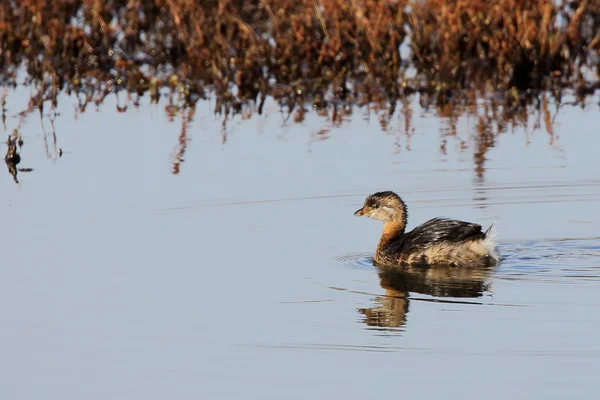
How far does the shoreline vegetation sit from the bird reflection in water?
5.00 m

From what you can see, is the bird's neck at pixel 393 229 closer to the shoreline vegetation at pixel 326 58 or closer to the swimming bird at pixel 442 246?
the swimming bird at pixel 442 246

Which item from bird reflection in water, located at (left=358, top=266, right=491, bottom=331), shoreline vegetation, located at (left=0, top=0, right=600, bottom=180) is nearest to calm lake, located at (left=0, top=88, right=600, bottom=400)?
bird reflection in water, located at (left=358, top=266, right=491, bottom=331)

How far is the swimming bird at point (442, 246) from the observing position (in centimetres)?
946

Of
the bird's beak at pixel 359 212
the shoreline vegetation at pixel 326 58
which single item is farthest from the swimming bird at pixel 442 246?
the shoreline vegetation at pixel 326 58

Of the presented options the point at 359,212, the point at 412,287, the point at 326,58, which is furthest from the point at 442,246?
the point at 326,58

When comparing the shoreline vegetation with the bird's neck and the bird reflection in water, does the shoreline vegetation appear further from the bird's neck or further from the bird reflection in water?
the bird reflection in water

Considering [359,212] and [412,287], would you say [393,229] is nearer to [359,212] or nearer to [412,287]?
[359,212]

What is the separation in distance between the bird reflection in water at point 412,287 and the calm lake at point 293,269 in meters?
0.02

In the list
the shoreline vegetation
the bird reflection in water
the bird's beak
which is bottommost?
the bird reflection in water

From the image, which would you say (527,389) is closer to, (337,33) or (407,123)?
(407,123)

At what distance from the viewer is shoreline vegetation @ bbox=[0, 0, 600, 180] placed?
50.4 feet

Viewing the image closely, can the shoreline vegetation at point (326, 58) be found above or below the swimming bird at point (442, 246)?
above

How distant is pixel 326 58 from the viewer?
16.5 metres

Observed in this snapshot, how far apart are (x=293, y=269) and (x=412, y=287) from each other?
74 centimetres
